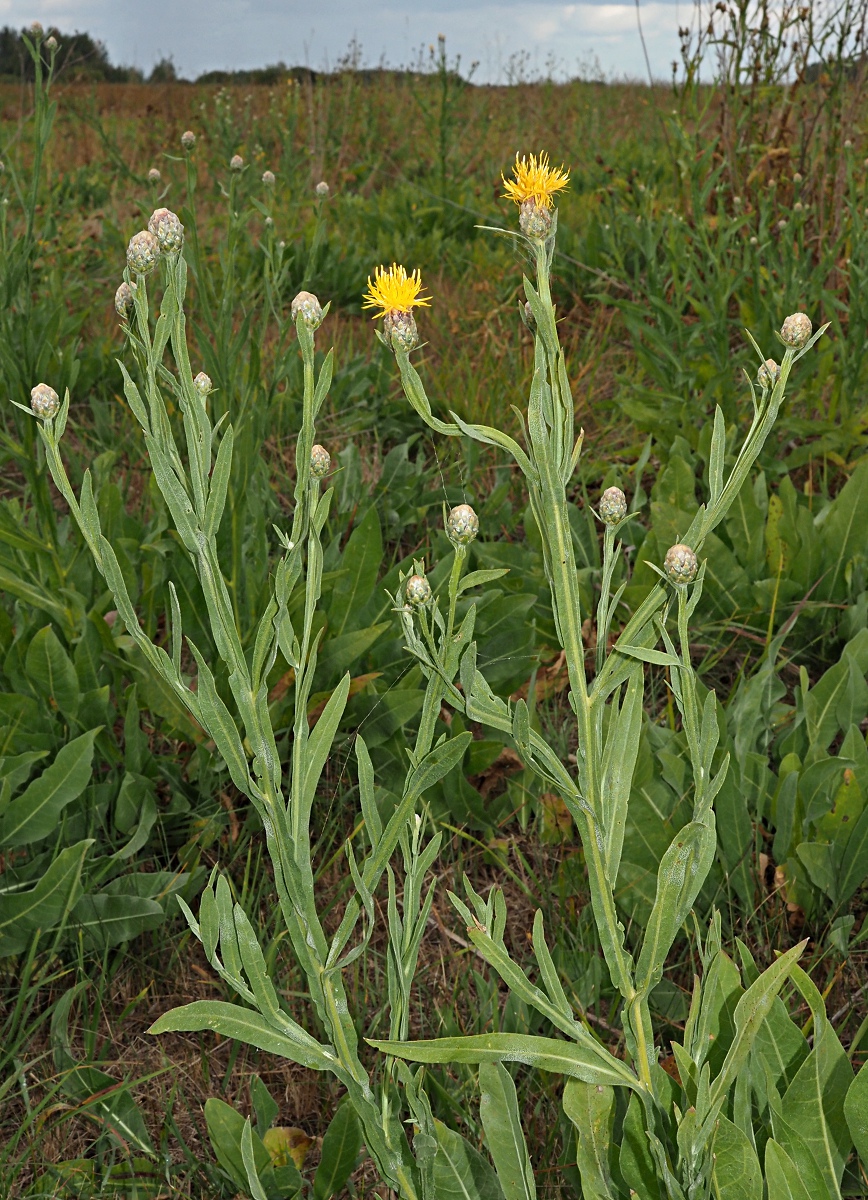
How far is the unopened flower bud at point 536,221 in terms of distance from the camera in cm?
76

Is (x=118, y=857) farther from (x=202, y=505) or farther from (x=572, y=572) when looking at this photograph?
(x=572, y=572)

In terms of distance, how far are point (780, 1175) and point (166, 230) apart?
913mm

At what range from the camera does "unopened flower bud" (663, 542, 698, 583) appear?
798 millimetres

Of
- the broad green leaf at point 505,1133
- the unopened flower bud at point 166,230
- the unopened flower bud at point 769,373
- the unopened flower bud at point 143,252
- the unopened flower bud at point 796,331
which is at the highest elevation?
the unopened flower bud at point 166,230

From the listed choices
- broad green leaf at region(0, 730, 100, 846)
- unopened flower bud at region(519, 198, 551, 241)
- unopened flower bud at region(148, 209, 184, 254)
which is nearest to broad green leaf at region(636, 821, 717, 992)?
unopened flower bud at region(519, 198, 551, 241)

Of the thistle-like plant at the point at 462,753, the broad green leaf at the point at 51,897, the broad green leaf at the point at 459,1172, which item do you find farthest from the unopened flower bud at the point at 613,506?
the broad green leaf at the point at 51,897

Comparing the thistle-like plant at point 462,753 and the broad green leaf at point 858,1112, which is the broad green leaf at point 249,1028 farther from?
the broad green leaf at point 858,1112

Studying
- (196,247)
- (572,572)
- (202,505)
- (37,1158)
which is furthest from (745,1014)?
(196,247)

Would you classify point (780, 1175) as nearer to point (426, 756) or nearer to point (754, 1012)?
point (754, 1012)

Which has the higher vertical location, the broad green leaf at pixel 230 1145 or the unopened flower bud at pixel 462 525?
the unopened flower bud at pixel 462 525

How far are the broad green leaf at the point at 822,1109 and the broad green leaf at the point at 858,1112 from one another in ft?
0.10

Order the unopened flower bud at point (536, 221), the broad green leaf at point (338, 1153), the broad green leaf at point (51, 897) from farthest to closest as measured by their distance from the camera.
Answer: the broad green leaf at point (51, 897), the broad green leaf at point (338, 1153), the unopened flower bud at point (536, 221)

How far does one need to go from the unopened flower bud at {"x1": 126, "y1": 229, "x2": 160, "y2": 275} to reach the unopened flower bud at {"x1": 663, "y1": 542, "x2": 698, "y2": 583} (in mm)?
454

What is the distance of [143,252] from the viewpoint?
2.66ft
